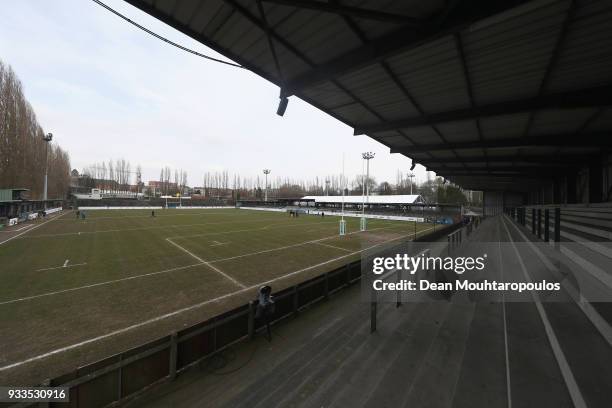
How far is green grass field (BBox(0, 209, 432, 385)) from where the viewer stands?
6887 mm

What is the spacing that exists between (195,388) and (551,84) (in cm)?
1216

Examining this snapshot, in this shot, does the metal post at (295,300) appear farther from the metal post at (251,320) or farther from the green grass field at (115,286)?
the green grass field at (115,286)

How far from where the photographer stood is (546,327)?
587cm

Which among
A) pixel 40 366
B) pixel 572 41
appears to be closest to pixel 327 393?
pixel 40 366

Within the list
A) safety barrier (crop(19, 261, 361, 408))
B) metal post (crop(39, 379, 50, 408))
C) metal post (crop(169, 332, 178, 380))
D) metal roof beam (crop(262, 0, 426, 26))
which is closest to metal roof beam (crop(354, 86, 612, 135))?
metal roof beam (crop(262, 0, 426, 26))

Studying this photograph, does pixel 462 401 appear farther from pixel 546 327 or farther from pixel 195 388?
pixel 195 388

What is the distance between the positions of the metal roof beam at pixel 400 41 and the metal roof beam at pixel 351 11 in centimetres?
34

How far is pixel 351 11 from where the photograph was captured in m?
4.39
